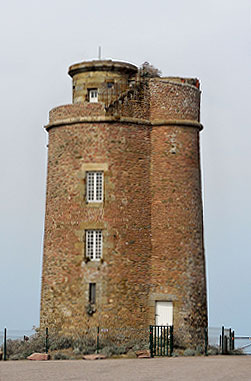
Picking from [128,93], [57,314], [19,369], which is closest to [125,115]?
[128,93]

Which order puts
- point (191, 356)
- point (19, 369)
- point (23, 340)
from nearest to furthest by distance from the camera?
point (19, 369) → point (191, 356) → point (23, 340)

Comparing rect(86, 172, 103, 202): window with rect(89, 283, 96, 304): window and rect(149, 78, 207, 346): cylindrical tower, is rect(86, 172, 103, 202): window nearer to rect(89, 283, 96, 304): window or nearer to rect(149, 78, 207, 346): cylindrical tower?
rect(149, 78, 207, 346): cylindrical tower

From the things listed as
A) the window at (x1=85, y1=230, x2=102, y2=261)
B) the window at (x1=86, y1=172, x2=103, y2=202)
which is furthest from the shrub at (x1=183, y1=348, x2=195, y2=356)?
the window at (x1=86, y1=172, x2=103, y2=202)

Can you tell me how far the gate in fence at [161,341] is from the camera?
33344 millimetres

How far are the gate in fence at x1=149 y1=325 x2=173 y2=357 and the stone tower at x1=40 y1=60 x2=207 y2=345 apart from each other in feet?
2.34

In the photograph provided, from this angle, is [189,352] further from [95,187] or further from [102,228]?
[95,187]

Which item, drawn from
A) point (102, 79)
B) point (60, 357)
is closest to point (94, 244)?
point (60, 357)

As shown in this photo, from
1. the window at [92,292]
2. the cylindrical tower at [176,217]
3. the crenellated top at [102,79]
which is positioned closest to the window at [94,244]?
the window at [92,292]

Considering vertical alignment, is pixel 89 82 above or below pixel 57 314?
above

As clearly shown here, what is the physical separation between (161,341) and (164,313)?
2305 mm

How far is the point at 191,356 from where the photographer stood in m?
33.9

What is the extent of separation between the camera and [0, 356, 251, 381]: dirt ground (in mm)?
25078

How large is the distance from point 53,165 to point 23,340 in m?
8.83

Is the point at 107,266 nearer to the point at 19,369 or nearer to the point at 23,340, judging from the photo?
the point at 23,340
